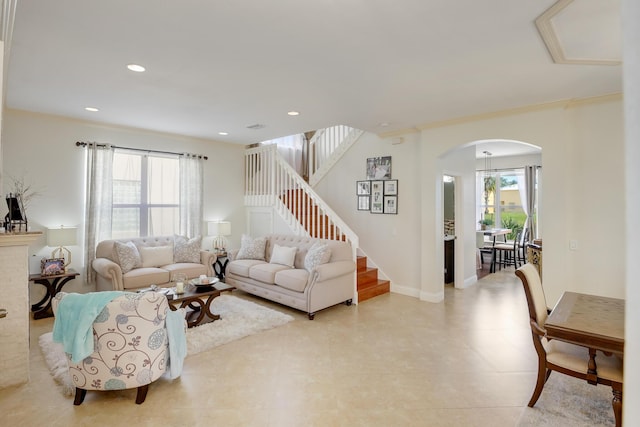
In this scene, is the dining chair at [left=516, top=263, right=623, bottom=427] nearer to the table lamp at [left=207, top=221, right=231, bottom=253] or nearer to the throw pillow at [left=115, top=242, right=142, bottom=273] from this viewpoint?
the throw pillow at [left=115, top=242, right=142, bottom=273]

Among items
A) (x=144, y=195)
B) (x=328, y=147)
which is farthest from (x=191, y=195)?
(x=328, y=147)

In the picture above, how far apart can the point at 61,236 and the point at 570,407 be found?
227 inches

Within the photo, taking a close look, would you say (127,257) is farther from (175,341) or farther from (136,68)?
(136,68)

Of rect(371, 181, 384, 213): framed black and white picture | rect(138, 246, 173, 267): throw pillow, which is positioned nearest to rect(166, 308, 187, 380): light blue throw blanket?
rect(138, 246, 173, 267): throw pillow

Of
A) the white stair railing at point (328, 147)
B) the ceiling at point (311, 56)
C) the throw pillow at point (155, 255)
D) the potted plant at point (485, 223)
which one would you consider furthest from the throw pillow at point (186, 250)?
the potted plant at point (485, 223)

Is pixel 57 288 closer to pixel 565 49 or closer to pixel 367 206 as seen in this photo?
pixel 367 206

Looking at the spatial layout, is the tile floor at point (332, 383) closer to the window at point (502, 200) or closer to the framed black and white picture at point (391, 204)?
the framed black and white picture at point (391, 204)

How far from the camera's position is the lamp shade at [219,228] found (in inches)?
242

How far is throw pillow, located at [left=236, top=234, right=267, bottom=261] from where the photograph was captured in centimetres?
555

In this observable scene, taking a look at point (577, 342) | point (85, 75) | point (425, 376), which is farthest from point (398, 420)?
point (85, 75)

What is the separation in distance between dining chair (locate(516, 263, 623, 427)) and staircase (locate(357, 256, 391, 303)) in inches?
109

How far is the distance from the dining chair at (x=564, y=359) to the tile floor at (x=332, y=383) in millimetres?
435

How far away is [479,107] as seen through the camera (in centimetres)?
405

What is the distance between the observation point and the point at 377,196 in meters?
5.78
